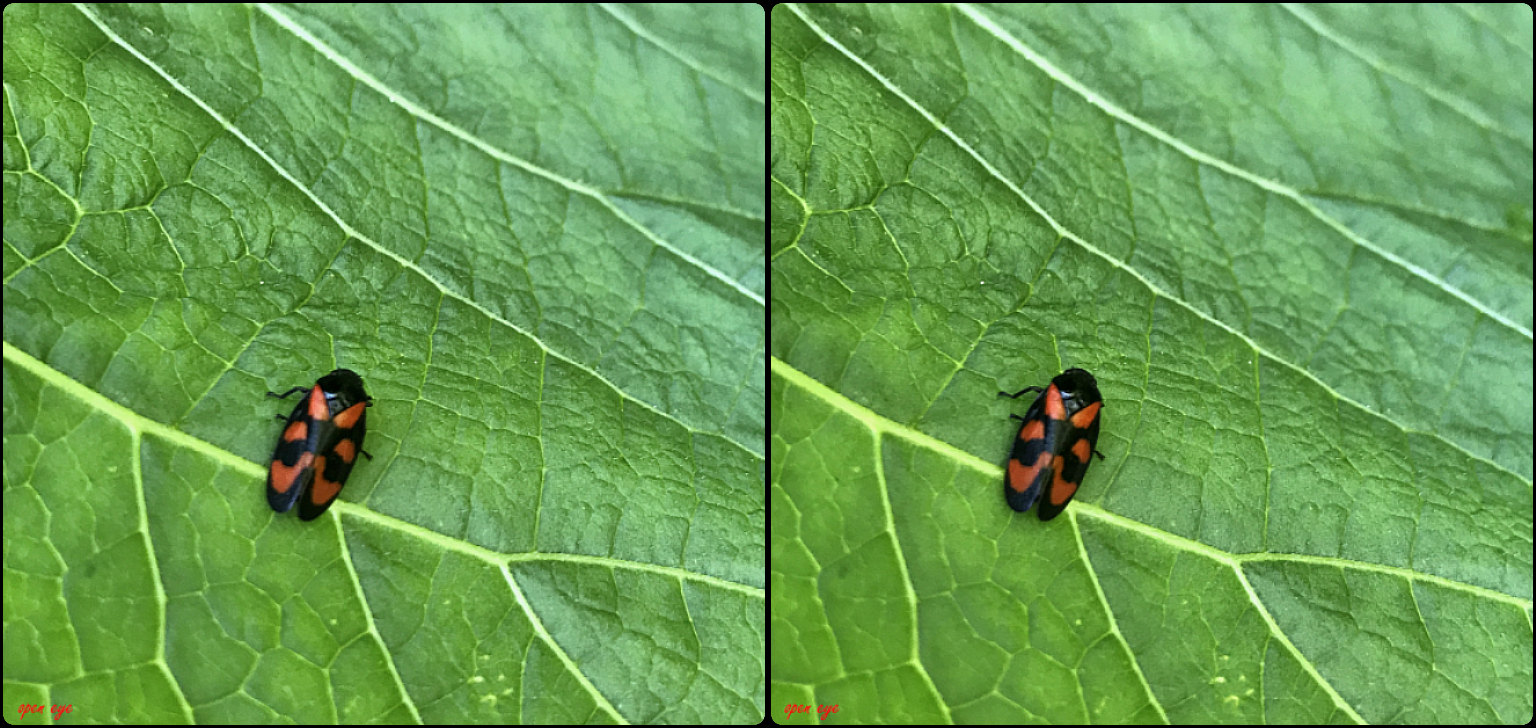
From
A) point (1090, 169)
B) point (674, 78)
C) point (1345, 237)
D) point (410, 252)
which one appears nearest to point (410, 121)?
point (410, 252)

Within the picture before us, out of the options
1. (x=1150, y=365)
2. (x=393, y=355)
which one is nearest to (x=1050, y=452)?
(x=1150, y=365)

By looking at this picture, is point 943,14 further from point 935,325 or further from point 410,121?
point 410,121

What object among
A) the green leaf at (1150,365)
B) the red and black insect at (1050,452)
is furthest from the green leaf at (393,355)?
the red and black insect at (1050,452)

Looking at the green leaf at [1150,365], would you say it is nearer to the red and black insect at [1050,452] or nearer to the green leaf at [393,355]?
the red and black insect at [1050,452]

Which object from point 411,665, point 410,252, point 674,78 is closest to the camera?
point 411,665

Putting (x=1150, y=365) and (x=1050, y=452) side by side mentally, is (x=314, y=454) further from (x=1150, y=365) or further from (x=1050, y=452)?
(x=1150, y=365)
